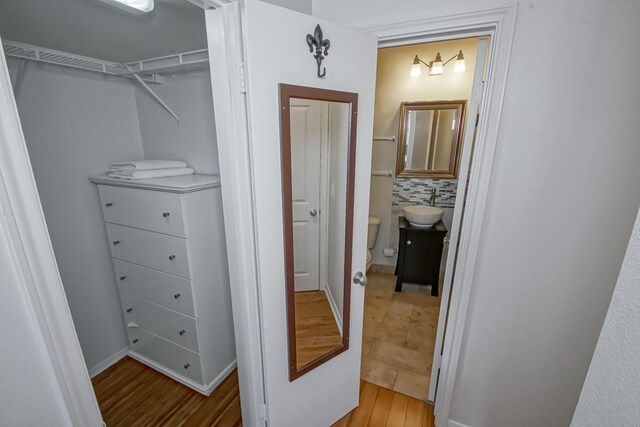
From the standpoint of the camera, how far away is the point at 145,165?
1621 millimetres

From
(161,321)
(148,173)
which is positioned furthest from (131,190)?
(161,321)

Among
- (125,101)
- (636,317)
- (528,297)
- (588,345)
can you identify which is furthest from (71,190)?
(588,345)

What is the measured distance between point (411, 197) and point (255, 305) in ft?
7.97

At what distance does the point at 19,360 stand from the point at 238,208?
67cm

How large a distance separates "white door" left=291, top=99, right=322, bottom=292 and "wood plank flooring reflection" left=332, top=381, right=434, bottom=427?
84 centimetres

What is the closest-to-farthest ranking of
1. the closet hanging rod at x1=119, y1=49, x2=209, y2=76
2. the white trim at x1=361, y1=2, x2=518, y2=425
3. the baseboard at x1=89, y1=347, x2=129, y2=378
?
the white trim at x1=361, y1=2, x2=518, y2=425 < the closet hanging rod at x1=119, y1=49, x2=209, y2=76 < the baseboard at x1=89, y1=347, x2=129, y2=378

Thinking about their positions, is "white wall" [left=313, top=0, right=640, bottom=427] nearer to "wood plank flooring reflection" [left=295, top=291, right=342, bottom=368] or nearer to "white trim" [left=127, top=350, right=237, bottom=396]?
"wood plank flooring reflection" [left=295, top=291, right=342, bottom=368]

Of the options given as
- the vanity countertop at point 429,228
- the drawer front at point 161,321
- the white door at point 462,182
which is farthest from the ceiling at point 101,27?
the vanity countertop at point 429,228

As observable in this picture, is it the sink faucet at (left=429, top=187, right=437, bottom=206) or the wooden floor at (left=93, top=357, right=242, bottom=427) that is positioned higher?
the sink faucet at (left=429, top=187, right=437, bottom=206)

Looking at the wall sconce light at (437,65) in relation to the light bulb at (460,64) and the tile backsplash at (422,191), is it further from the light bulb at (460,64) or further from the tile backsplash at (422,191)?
the tile backsplash at (422,191)

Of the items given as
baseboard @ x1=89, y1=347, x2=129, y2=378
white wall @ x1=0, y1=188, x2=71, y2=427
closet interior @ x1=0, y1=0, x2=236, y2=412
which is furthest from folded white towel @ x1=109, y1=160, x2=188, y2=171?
baseboard @ x1=89, y1=347, x2=129, y2=378

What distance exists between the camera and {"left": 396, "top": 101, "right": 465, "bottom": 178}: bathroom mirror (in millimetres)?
2773

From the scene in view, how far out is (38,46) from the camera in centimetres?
140

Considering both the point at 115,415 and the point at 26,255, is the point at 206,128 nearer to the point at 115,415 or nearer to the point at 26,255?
the point at 26,255
